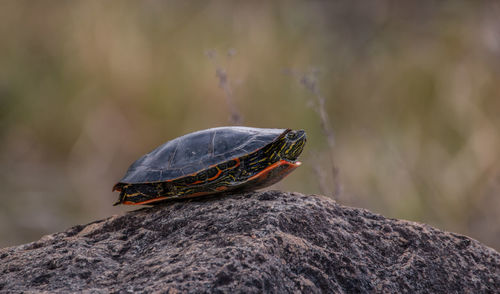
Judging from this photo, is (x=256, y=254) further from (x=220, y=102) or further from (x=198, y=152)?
(x=220, y=102)

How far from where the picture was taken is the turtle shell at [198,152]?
2.36 m

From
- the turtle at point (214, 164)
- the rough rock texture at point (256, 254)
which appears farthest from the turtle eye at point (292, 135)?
the rough rock texture at point (256, 254)

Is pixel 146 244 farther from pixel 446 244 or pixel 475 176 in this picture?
pixel 475 176

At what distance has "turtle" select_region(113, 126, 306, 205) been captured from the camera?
7.73 feet

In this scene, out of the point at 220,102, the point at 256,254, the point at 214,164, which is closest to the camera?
the point at 256,254

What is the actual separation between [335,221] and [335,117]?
381 centimetres

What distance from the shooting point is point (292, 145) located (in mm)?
2453

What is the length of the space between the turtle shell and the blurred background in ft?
8.67

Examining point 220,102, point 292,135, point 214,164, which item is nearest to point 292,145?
point 292,135

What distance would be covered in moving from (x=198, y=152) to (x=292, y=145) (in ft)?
1.46

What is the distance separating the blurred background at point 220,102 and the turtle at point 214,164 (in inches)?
103

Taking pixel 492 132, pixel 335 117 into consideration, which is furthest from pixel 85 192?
pixel 492 132

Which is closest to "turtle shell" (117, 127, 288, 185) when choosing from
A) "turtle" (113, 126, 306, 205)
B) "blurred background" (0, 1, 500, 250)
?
"turtle" (113, 126, 306, 205)

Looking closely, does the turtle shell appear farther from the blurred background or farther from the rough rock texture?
the blurred background
